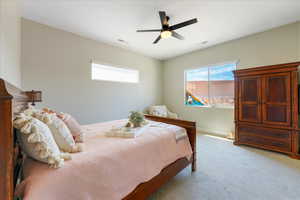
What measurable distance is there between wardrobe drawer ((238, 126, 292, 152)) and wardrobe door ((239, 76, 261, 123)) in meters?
0.23

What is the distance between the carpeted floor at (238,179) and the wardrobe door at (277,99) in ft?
2.35

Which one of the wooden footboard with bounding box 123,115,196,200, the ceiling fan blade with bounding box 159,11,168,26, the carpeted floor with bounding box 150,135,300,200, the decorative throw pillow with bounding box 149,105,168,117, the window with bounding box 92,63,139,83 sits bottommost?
the carpeted floor with bounding box 150,135,300,200

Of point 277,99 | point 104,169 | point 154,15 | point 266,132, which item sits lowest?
point 266,132

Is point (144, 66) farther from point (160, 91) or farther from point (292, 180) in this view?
point (292, 180)

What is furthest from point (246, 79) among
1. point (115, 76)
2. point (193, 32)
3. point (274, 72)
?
point (115, 76)

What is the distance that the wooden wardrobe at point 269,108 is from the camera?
2420 millimetres

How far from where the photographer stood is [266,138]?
269 cm

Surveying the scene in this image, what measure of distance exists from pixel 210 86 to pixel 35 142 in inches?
172

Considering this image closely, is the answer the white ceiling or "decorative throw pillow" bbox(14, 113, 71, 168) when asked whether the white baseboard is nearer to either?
the white ceiling

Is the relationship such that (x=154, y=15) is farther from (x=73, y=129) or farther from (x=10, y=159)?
(x=10, y=159)

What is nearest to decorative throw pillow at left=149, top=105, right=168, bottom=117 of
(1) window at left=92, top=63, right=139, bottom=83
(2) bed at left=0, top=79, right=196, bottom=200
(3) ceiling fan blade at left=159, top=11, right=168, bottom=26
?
(1) window at left=92, top=63, right=139, bottom=83

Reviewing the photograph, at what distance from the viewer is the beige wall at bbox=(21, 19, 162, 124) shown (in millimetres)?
2652

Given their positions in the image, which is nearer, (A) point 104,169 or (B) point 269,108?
(A) point 104,169

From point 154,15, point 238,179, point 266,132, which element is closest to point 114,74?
point 154,15
